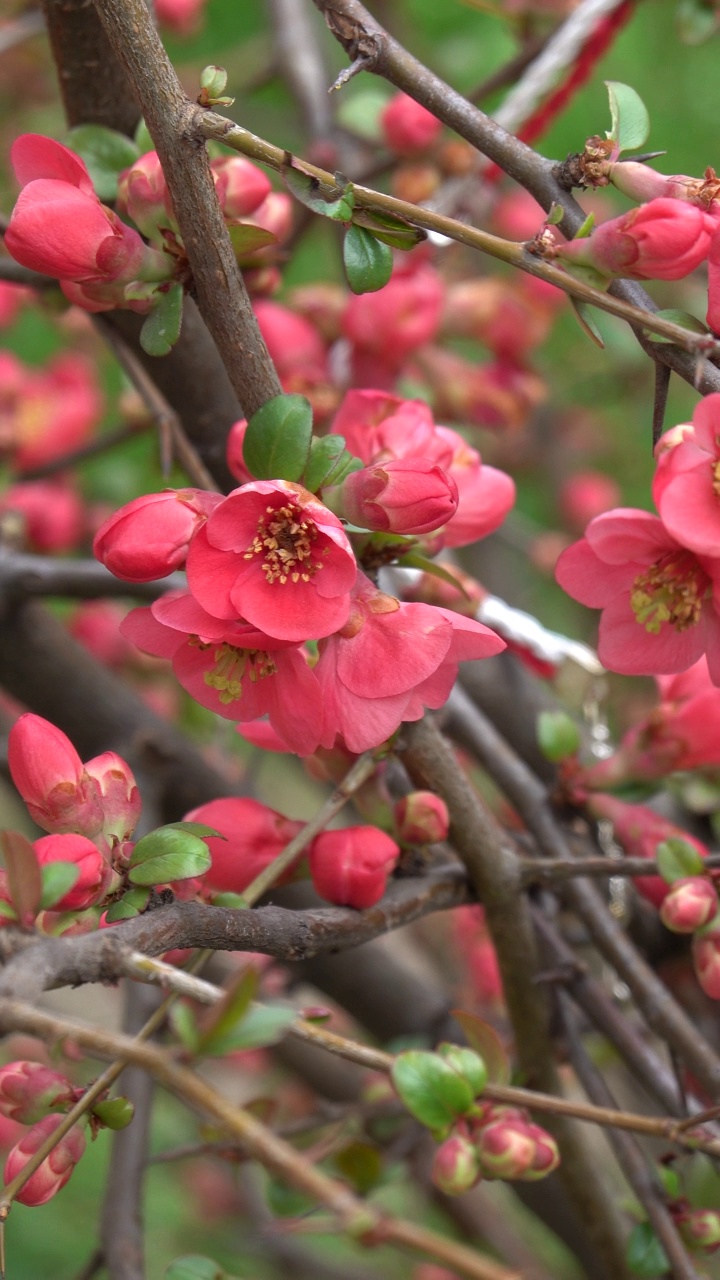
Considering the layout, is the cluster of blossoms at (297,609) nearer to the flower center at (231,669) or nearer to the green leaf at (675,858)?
the flower center at (231,669)

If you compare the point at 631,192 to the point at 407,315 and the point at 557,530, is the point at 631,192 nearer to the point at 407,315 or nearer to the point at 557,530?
the point at 407,315

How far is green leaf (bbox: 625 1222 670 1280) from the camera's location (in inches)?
24.6

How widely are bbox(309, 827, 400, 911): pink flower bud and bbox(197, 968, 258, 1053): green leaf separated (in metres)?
0.22

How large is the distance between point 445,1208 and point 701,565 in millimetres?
983

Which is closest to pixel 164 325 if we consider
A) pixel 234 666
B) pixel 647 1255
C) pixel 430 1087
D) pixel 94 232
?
pixel 94 232

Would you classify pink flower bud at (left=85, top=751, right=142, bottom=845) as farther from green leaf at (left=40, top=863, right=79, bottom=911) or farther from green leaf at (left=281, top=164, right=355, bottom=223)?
green leaf at (left=281, top=164, right=355, bottom=223)

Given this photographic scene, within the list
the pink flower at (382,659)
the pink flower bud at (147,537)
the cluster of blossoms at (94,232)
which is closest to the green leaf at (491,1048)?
the pink flower at (382,659)

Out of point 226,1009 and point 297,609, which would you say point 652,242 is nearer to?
point 297,609

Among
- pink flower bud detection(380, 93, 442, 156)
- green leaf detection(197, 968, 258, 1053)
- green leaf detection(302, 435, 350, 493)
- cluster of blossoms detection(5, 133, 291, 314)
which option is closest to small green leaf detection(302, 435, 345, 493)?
green leaf detection(302, 435, 350, 493)

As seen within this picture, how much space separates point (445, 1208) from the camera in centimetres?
124

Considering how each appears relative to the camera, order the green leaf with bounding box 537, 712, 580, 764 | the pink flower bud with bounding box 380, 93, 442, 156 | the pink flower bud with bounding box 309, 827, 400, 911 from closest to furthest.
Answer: the pink flower bud with bounding box 309, 827, 400, 911, the green leaf with bounding box 537, 712, 580, 764, the pink flower bud with bounding box 380, 93, 442, 156

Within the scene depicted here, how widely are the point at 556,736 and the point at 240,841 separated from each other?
0.25m

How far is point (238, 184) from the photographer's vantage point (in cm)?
60

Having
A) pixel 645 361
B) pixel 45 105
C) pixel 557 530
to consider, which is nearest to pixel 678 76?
pixel 645 361
